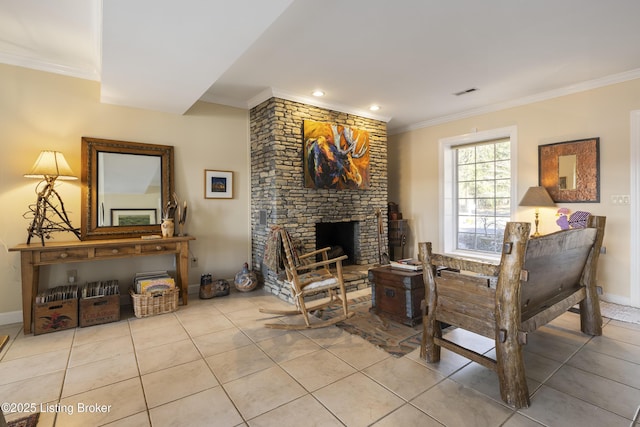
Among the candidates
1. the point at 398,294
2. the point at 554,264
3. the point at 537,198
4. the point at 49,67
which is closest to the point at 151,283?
the point at 49,67

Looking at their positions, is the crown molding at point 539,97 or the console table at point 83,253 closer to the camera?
the console table at point 83,253

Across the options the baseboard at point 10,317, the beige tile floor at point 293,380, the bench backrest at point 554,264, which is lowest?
the beige tile floor at point 293,380

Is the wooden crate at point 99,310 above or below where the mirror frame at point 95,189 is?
below

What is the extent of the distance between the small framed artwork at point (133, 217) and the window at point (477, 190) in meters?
4.47

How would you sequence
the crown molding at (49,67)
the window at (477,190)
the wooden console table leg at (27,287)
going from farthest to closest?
the window at (477,190), the crown molding at (49,67), the wooden console table leg at (27,287)

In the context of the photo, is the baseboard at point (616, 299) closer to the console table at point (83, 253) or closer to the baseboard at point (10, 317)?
the console table at point (83, 253)

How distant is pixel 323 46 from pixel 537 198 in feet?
10.7

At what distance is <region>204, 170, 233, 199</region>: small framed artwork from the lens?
4.29 m

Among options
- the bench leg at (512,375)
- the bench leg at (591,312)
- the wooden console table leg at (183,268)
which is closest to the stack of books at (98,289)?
the wooden console table leg at (183,268)

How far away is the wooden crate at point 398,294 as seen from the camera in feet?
9.93

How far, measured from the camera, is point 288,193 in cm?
416

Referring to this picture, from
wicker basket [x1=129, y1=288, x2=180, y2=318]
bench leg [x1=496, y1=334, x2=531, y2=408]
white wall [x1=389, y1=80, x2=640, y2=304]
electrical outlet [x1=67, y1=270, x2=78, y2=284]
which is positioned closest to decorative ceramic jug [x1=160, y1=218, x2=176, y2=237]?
wicker basket [x1=129, y1=288, x2=180, y2=318]

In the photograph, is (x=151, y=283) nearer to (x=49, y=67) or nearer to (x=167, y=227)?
(x=167, y=227)

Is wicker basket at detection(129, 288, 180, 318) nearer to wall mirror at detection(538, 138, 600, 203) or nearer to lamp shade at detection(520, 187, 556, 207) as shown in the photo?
lamp shade at detection(520, 187, 556, 207)
